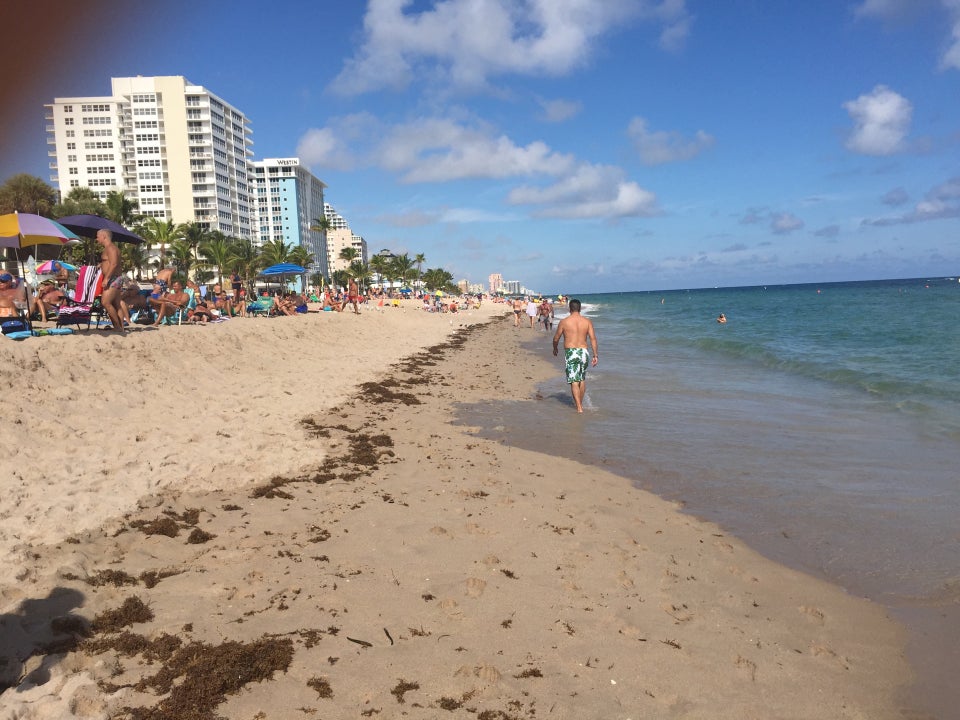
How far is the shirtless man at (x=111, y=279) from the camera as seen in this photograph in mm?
9258

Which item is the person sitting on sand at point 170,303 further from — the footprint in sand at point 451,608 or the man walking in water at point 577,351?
the footprint in sand at point 451,608

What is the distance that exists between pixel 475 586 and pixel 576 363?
267 inches

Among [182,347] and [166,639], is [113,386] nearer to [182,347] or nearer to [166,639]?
[182,347]

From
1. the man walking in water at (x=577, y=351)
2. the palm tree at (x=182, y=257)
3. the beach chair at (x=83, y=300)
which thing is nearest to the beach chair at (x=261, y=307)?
the beach chair at (x=83, y=300)

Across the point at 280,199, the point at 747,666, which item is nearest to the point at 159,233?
the point at 747,666

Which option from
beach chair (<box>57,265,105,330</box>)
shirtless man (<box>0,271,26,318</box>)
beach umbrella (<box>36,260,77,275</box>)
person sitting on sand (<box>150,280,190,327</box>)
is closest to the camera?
shirtless man (<box>0,271,26,318</box>)

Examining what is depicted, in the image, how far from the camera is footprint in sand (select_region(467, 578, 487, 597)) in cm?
371

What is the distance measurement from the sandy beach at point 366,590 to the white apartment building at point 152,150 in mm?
108947

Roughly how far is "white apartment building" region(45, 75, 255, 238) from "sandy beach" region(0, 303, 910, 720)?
357ft

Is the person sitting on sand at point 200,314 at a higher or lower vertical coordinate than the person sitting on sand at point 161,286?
lower

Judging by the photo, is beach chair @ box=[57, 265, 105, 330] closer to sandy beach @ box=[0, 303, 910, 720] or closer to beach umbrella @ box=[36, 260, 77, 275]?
sandy beach @ box=[0, 303, 910, 720]

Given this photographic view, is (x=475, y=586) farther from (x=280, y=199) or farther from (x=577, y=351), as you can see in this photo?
(x=280, y=199)

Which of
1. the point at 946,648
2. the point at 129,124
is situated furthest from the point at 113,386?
the point at 129,124

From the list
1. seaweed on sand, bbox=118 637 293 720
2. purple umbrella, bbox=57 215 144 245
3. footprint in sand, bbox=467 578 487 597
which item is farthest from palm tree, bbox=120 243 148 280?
seaweed on sand, bbox=118 637 293 720
